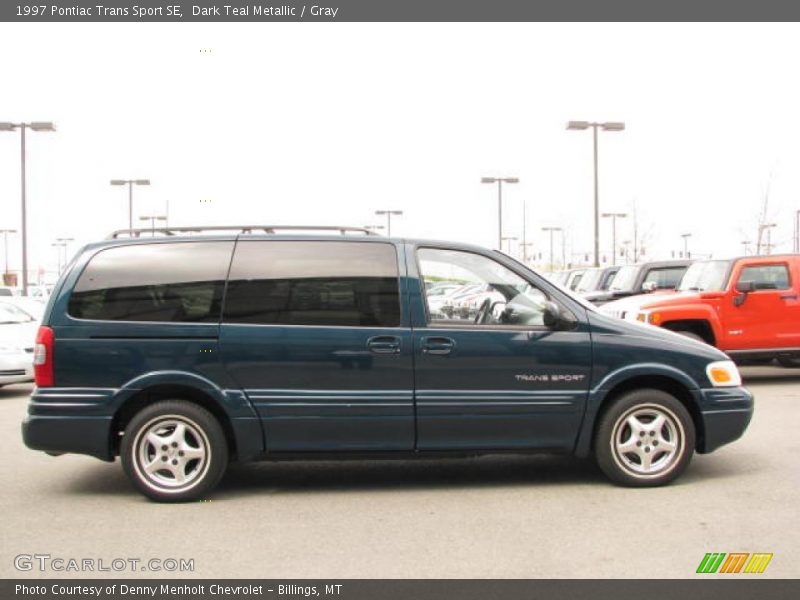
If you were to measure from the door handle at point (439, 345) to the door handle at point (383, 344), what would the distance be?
20cm

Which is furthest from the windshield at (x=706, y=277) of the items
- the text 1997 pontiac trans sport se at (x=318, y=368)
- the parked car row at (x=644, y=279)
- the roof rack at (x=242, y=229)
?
the roof rack at (x=242, y=229)

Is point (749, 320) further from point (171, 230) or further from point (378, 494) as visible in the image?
point (171, 230)

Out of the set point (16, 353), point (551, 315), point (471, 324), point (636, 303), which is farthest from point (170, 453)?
point (636, 303)

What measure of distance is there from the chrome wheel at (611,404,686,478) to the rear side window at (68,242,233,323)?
300 cm

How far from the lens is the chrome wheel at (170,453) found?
18.1ft

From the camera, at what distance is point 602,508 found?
5.29 meters

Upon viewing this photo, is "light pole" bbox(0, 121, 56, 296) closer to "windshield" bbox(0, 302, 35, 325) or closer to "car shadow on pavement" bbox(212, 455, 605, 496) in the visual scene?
"windshield" bbox(0, 302, 35, 325)

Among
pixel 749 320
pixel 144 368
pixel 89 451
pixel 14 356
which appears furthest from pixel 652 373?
pixel 14 356

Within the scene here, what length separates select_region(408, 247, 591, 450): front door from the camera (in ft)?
18.3

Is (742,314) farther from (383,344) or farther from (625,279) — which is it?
(383,344)

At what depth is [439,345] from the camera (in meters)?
5.57

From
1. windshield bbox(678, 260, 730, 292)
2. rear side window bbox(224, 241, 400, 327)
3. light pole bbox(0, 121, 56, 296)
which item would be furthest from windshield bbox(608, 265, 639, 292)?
light pole bbox(0, 121, 56, 296)

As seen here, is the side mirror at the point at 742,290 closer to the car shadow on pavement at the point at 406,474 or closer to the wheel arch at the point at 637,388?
the car shadow on pavement at the point at 406,474
